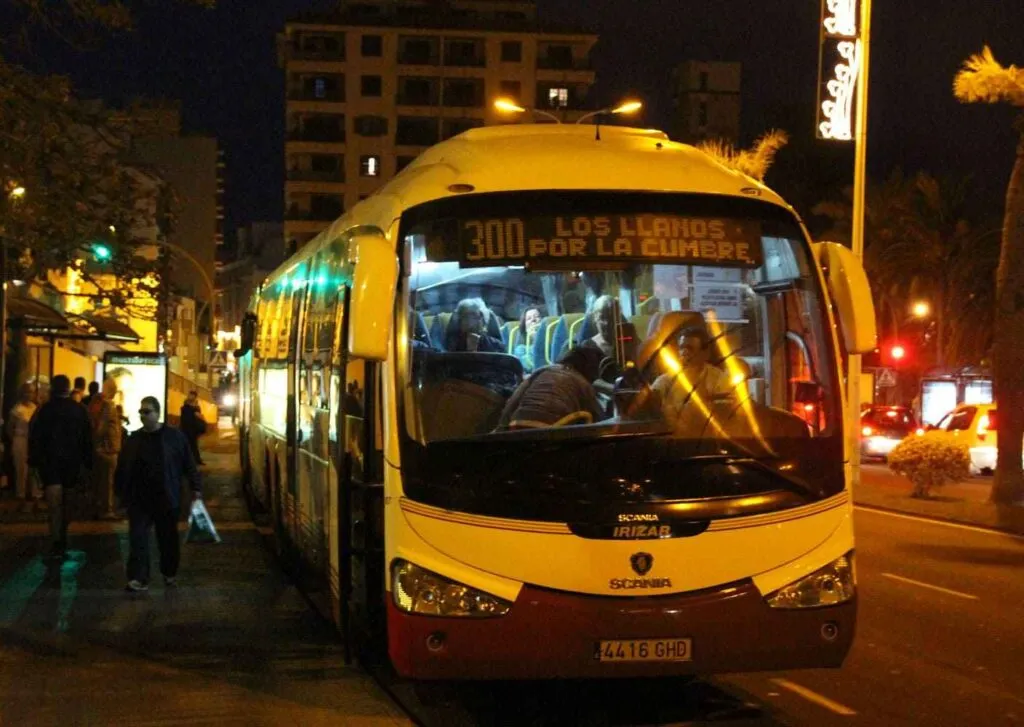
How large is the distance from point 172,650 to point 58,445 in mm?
4950

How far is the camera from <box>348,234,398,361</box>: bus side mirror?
729cm

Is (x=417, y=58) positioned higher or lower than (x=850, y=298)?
higher

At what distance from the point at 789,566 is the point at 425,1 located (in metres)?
89.0

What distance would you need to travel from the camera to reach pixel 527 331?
7.85m

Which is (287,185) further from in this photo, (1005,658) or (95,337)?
(1005,658)

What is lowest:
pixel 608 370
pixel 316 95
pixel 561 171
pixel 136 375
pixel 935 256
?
pixel 608 370

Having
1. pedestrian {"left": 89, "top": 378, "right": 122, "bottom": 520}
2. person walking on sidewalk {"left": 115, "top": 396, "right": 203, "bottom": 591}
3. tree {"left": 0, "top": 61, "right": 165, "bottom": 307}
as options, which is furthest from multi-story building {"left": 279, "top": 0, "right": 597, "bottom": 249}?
person walking on sidewalk {"left": 115, "top": 396, "right": 203, "bottom": 591}

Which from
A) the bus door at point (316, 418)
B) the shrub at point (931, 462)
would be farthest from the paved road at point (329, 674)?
the shrub at point (931, 462)

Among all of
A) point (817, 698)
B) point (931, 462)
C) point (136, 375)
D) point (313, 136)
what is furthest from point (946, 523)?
point (313, 136)

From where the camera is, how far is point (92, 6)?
11.7 m

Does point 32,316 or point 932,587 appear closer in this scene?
point 932,587

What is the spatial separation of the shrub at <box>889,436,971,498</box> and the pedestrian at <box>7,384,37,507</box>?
553 inches

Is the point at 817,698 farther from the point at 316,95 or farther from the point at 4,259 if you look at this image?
the point at 316,95

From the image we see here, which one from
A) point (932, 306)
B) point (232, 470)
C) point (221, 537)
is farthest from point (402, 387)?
point (932, 306)
